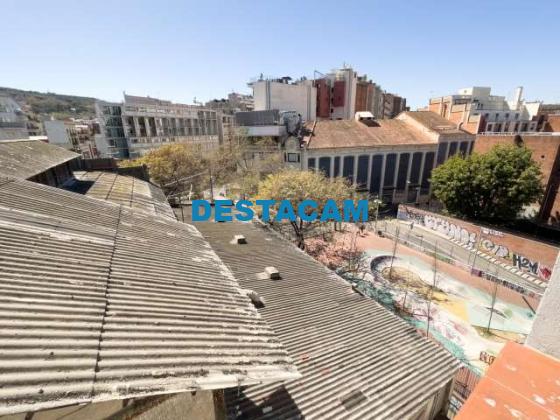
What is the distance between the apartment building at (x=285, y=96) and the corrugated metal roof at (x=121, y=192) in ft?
108

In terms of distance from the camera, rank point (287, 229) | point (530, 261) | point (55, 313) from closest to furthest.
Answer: point (55, 313)
point (530, 261)
point (287, 229)

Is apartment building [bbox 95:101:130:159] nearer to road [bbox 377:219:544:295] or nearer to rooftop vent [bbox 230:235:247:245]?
rooftop vent [bbox 230:235:247:245]

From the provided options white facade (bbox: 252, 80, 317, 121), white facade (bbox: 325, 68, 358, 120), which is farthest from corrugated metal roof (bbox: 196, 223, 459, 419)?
white facade (bbox: 325, 68, 358, 120)

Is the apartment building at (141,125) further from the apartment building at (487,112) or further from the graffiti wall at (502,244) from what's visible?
the apartment building at (487,112)

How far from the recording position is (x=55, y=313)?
106 inches

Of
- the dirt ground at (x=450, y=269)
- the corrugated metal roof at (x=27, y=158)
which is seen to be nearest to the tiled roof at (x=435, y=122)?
the dirt ground at (x=450, y=269)

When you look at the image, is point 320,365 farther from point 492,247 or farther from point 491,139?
point 491,139

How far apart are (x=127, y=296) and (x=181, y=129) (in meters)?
48.3

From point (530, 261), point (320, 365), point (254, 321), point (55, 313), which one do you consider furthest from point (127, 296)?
point (530, 261)

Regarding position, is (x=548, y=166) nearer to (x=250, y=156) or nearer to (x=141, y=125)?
(x=250, y=156)

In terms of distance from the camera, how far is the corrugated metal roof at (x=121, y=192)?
11234 millimetres

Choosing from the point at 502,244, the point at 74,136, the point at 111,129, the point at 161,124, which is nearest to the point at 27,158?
the point at 502,244

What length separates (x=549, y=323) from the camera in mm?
2988

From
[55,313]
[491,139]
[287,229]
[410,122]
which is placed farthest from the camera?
[410,122]
